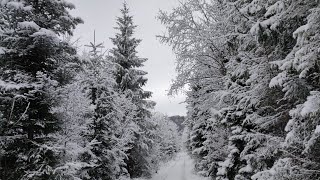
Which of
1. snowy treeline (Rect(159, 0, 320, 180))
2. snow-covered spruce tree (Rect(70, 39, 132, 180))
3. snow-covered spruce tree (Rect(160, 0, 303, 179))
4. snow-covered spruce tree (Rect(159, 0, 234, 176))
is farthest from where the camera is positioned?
snow-covered spruce tree (Rect(70, 39, 132, 180))

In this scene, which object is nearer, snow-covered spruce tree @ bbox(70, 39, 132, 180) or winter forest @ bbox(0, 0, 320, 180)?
winter forest @ bbox(0, 0, 320, 180)

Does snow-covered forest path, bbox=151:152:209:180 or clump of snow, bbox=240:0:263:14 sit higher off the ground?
clump of snow, bbox=240:0:263:14

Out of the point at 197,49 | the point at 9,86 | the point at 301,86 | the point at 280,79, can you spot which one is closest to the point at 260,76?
the point at 301,86

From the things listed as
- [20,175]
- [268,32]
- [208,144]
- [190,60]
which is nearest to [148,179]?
[208,144]

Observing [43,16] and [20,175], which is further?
[43,16]

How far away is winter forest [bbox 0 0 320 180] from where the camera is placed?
6188 mm

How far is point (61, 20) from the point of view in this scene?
10164mm

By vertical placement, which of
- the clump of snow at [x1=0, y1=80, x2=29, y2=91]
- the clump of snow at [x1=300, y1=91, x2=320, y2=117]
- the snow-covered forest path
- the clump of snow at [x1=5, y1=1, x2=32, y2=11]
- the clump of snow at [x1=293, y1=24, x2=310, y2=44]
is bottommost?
the snow-covered forest path

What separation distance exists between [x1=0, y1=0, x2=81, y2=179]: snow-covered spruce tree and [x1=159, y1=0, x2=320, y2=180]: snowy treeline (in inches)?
216

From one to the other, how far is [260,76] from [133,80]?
52.8ft

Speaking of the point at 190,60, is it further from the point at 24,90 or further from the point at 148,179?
the point at 148,179

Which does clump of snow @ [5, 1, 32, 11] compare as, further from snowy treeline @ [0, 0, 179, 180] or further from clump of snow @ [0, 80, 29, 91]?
clump of snow @ [0, 80, 29, 91]

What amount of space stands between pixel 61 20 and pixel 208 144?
9.97m

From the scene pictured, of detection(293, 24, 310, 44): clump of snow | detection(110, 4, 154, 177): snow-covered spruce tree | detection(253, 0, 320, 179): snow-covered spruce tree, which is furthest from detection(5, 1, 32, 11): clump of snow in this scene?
detection(110, 4, 154, 177): snow-covered spruce tree
